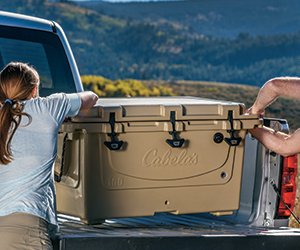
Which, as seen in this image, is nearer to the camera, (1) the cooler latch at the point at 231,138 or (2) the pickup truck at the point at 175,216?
(2) the pickup truck at the point at 175,216

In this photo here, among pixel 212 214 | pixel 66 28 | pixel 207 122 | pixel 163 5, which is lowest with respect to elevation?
pixel 212 214

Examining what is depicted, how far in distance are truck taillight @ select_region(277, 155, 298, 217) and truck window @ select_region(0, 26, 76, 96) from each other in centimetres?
190

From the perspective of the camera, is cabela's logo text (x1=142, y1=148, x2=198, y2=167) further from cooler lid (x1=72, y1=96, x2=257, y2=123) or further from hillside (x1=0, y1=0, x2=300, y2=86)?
hillside (x1=0, y1=0, x2=300, y2=86)

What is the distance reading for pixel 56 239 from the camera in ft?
7.35

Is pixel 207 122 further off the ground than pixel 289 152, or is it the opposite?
pixel 207 122

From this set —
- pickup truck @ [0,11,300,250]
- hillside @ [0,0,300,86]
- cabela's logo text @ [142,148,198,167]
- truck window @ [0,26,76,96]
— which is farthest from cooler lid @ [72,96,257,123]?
hillside @ [0,0,300,86]

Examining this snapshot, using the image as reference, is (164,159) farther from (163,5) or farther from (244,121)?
(163,5)

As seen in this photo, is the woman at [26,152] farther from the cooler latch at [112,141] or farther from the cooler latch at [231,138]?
the cooler latch at [231,138]

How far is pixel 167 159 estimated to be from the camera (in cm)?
263

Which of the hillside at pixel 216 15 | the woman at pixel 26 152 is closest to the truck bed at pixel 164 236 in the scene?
the woman at pixel 26 152

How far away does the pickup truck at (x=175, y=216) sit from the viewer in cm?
235

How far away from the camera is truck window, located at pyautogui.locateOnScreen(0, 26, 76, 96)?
3.62 metres

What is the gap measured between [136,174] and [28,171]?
70 cm

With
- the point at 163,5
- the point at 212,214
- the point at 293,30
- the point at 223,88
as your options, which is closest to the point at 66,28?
the point at 163,5
